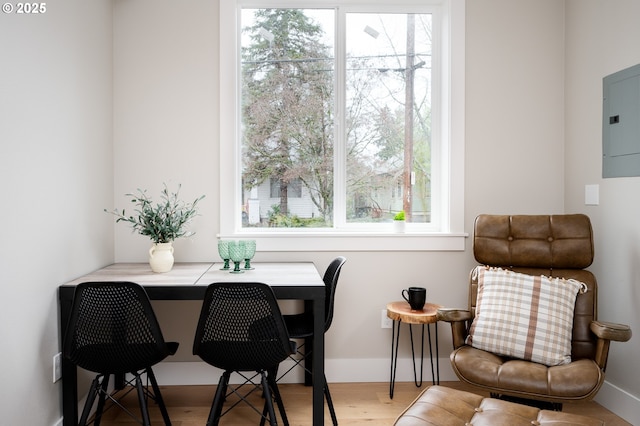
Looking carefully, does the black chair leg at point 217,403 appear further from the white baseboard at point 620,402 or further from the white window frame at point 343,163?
the white baseboard at point 620,402

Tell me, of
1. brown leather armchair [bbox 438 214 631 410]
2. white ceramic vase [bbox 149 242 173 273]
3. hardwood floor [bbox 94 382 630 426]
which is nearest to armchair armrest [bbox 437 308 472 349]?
brown leather armchair [bbox 438 214 631 410]

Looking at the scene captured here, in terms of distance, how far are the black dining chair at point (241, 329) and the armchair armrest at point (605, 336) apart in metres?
1.46

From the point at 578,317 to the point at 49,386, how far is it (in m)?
2.66

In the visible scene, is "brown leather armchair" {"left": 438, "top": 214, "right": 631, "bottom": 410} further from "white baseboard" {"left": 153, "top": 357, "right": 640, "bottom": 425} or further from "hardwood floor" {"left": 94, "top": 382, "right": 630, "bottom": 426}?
"white baseboard" {"left": 153, "top": 357, "right": 640, "bottom": 425}

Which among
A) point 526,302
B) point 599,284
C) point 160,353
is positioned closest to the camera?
point 160,353

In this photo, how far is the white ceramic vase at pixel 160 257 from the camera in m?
2.60

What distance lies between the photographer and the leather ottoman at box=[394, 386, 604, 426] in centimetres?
164

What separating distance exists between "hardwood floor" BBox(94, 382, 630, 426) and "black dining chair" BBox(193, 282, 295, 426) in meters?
0.56

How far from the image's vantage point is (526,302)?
2402 mm

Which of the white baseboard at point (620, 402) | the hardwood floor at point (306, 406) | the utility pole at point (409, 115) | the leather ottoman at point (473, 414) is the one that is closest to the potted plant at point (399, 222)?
the utility pole at point (409, 115)

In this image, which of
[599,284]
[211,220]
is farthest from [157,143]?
[599,284]

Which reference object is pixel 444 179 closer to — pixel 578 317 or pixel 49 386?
pixel 578 317

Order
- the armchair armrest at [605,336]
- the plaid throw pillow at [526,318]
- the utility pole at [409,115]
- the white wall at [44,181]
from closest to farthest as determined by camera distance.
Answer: the white wall at [44,181] → the armchair armrest at [605,336] → the plaid throw pillow at [526,318] → the utility pole at [409,115]

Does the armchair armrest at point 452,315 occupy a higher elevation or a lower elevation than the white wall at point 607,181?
lower
